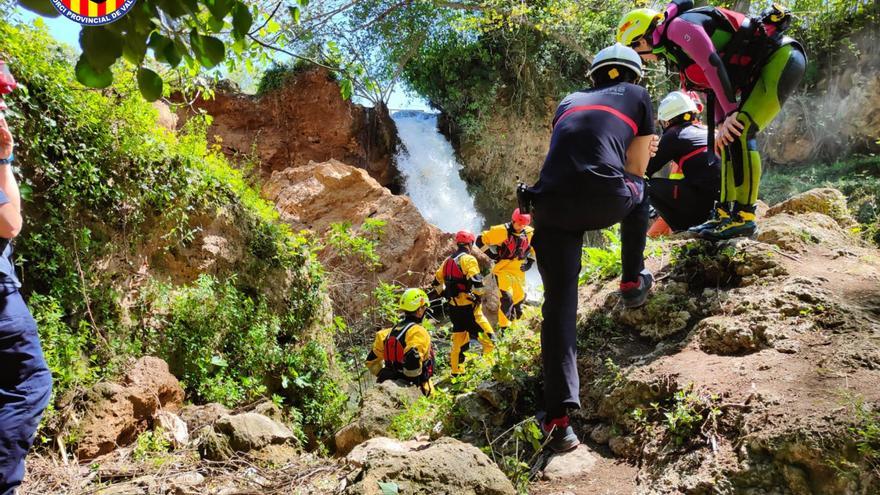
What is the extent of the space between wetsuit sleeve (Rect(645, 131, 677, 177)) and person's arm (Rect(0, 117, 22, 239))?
14.3 ft

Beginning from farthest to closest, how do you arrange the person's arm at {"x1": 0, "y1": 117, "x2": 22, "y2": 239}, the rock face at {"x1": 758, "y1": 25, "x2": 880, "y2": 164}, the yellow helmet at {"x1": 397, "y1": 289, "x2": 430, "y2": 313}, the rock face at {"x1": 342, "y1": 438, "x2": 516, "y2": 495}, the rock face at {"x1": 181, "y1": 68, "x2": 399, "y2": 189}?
the rock face at {"x1": 181, "y1": 68, "x2": 399, "y2": 189}, the rock face at {"x1": 758, "y1": 25, "x2": 880, "y2": 164}, the yellow helmet at {"x1": 397, "y1": 289, "x2": 430, "y2": 313}, the person's arm at {"x1": 0, "y1": 117, "x2": 22, "y2": 239}, the rock face at {"x1": 342, "y1": 438, "x2": 516, "y2": 495}

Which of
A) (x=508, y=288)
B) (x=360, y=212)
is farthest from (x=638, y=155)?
(x=360, y=212)

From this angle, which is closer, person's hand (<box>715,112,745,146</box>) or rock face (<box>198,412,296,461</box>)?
rock face (<box>198,412,296,461</box>)

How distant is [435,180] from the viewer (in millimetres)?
16906

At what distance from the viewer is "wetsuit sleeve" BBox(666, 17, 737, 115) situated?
3572mm

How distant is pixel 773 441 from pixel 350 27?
638 inches

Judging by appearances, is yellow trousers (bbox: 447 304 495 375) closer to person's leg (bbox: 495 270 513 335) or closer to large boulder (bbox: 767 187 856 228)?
person's leg (bbox: 495 270 513 335)

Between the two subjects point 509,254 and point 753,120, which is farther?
point 509,254

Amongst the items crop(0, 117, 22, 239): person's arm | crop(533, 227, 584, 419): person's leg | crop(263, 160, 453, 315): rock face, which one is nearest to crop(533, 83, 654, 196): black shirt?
crop(533, 227, 584, 419): person's leg

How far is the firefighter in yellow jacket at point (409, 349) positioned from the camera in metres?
6.27

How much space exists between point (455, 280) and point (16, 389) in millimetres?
6313

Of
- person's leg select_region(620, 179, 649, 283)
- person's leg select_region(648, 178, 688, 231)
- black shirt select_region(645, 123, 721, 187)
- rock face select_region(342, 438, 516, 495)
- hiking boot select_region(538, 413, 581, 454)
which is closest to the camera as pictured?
rock face select_region(342, 438, 516, 495)

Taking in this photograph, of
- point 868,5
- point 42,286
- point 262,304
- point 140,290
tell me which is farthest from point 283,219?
point 868,5

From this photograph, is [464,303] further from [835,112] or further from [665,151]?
[835,112]
